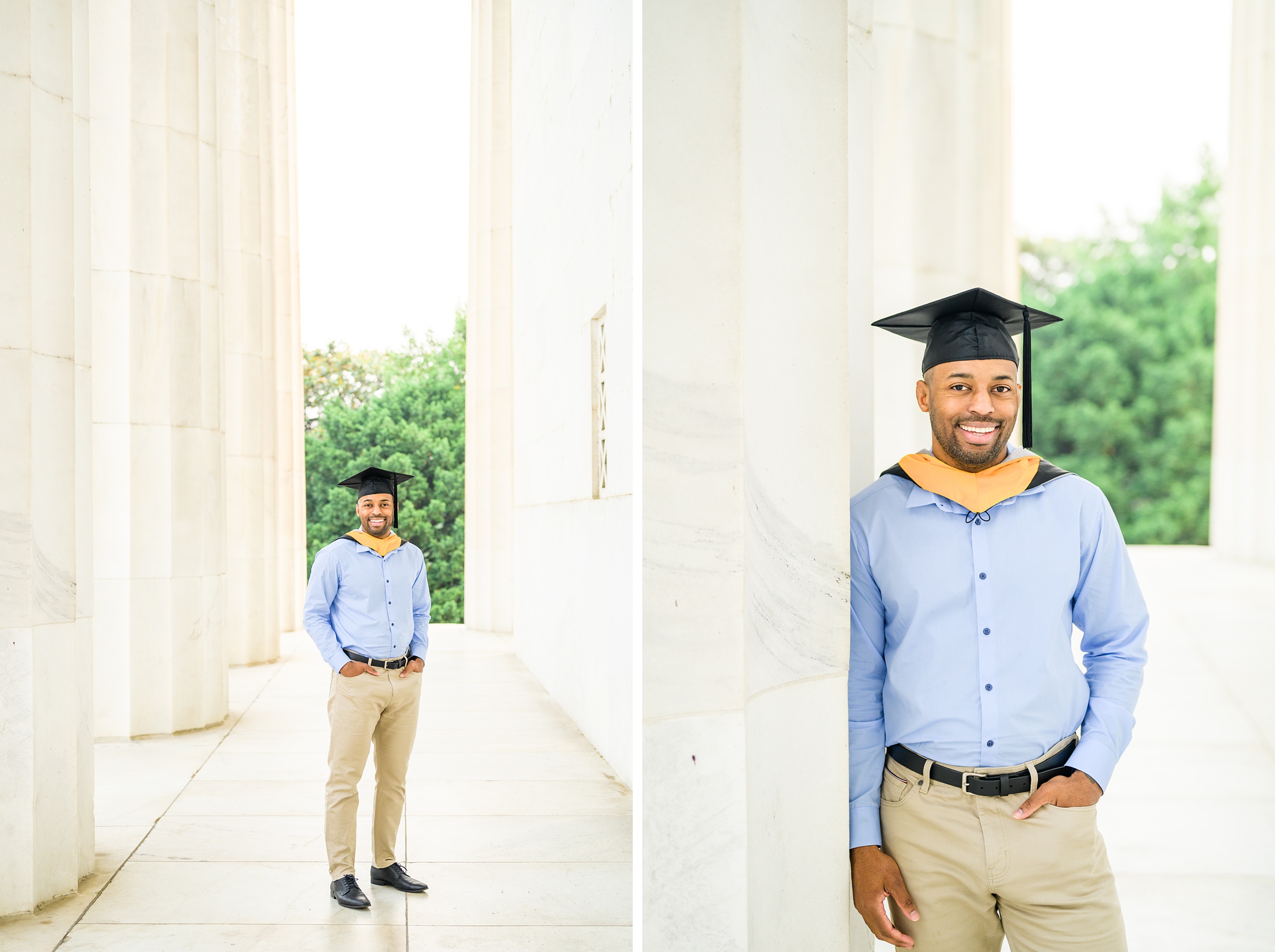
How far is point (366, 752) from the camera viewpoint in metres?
6.06

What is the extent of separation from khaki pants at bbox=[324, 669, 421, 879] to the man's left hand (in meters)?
4.08

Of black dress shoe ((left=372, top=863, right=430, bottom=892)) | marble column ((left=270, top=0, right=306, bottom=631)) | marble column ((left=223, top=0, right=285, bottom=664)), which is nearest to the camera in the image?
black dress shoe ((left=372, top=863, right=430, bottom=892))

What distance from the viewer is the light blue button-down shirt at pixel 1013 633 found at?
2967mm

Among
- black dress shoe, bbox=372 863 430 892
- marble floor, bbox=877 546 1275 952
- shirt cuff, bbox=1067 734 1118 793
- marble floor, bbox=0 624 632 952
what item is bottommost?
marble floor, bbox=0 624 632 952

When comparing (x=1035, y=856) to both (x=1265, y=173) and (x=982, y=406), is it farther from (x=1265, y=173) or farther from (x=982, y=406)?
(x=1265, y=173)

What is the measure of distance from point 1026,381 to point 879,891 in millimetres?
1677

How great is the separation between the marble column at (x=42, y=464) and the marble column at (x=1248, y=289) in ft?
46.6

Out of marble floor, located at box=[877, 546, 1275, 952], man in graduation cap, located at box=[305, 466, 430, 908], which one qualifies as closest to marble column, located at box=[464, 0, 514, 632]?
marble floor, located at box=[877, 546, 1275, 952]

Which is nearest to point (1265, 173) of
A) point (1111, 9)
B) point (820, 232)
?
point (820, 232)

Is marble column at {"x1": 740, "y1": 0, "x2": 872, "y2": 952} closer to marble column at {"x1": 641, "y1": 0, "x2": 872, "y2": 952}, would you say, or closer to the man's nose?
marble column at {"x1": 641, "y1": 0, "x2": 872, "y2": 952}

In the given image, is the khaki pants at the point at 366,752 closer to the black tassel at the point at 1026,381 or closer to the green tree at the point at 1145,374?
the black tassel at the point at 1026,381

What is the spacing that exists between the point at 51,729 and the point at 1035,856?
17.8 feet

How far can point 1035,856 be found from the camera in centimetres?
290

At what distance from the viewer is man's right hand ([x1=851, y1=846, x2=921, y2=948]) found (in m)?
3.01
